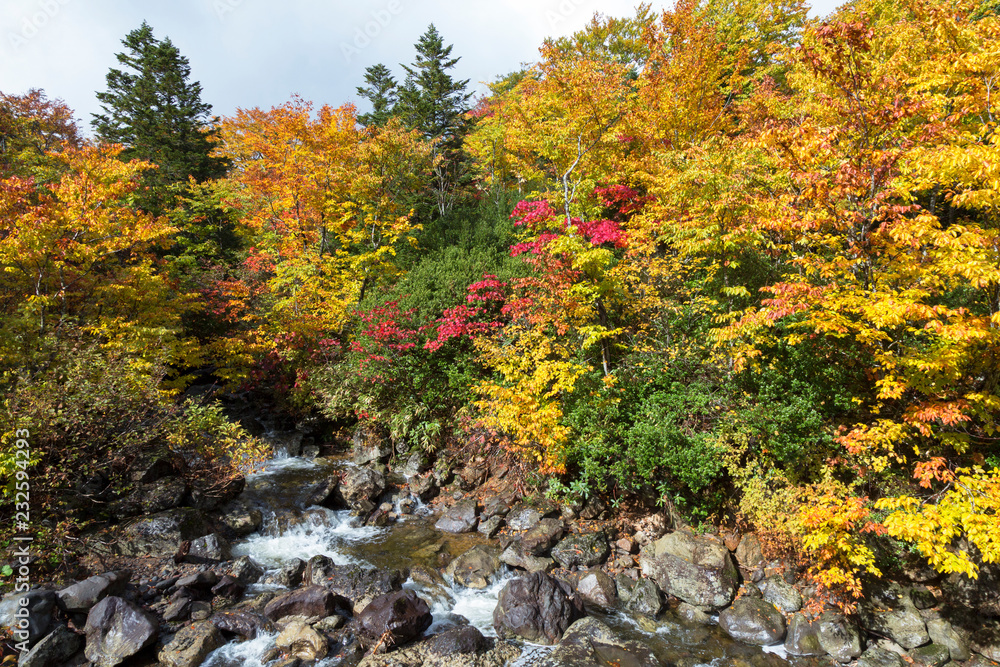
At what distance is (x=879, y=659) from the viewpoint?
265 inches

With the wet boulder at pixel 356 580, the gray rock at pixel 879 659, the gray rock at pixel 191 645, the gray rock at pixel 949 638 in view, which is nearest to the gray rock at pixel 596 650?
the gray rock at pixel 879 659

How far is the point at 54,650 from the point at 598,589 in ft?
27.8

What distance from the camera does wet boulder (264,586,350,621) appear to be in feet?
25.3

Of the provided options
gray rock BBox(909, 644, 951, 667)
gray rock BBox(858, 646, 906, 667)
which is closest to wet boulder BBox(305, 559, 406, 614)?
gray rock BBox(858, 646, 906, 667)

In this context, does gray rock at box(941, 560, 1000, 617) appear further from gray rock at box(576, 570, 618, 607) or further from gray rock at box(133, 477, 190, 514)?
gray rock at box(133, 477, 190, 514)

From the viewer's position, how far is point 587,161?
1435 centimetres

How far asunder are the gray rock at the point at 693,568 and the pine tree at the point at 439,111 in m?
18.0

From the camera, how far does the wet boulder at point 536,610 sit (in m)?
7.45

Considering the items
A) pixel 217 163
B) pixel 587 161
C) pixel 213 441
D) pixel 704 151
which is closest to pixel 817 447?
pixel 704 151

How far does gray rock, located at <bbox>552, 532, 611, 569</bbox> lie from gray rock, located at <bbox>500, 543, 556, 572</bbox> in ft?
0.85

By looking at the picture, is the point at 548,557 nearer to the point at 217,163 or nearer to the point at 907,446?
the point at 907,446

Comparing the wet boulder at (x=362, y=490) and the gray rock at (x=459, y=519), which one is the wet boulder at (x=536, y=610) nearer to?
the gray rock at (x=459, y=519)

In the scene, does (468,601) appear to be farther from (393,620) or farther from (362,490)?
(362,490)

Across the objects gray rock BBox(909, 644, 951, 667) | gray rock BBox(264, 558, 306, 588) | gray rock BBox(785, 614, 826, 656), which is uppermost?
gray rock BBox(264, 558, 306, 588)
